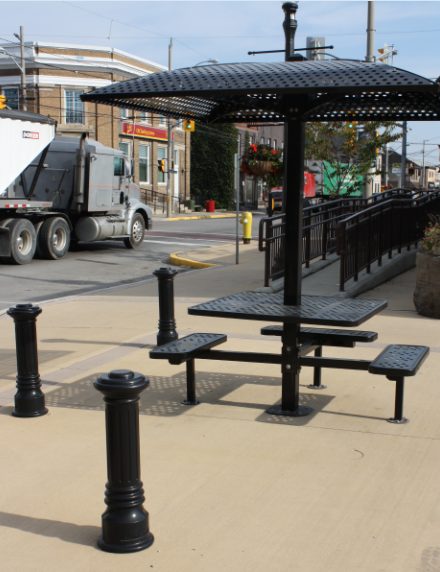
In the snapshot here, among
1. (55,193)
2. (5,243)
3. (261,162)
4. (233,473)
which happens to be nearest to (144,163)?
(55,193)

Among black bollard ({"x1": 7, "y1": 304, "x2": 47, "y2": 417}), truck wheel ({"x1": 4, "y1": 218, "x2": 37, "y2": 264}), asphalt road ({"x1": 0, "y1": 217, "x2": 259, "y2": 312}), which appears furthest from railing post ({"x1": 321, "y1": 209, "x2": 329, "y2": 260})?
black bollard ({"x1": 7, "y1": 304, "x2": 47, "y2": 417})

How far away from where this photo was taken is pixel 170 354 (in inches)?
234

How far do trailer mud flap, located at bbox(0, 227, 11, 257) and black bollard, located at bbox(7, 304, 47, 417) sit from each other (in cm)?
1266

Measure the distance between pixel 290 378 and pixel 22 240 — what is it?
45.6ft

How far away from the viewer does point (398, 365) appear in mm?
5613

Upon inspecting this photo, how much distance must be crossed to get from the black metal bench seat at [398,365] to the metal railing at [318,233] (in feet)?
17.9

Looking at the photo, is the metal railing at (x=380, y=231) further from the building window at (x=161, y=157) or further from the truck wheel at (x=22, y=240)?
the building window at (x=161, y=157)

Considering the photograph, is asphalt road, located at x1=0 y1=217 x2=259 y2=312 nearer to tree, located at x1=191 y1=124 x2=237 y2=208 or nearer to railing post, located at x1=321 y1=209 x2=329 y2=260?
railing post, located at x1=321 y1=209 x2=329 y2=260

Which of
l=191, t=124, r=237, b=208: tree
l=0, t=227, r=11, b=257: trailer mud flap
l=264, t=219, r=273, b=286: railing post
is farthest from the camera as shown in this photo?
l=191, t=124, r=237, b=208: tree

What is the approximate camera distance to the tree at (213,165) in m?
59.4

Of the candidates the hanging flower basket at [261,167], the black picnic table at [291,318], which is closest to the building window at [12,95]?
the hanging flower basket at [261,167]

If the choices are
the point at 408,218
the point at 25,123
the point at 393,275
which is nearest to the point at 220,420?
the point at 393,275

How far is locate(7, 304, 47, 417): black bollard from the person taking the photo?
598 cm

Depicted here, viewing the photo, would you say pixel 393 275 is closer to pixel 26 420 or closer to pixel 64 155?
pixel 26 420
